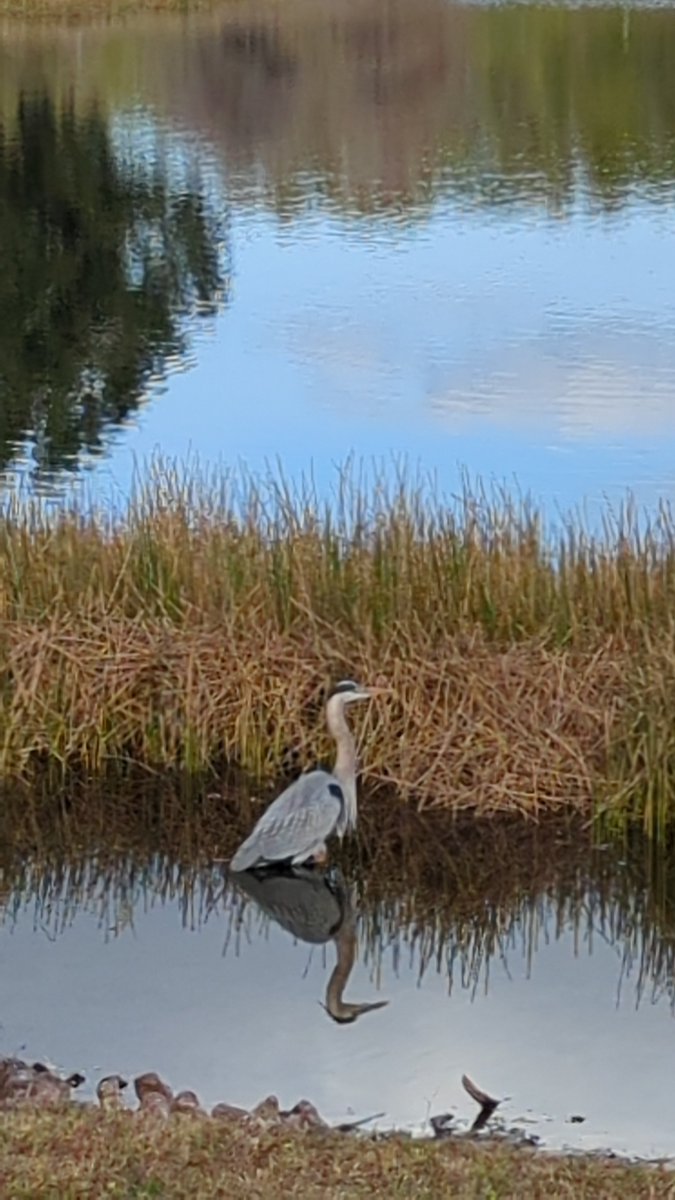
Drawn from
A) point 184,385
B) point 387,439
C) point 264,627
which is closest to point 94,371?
point 184,385

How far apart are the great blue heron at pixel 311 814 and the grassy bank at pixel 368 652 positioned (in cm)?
54

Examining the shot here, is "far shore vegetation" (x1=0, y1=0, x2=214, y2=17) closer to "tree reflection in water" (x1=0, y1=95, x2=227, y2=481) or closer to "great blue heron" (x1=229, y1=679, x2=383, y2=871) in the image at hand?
"tree reflection in water" (x1=0, y1=95, x2=227, y2=481)

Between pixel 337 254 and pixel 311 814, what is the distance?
16378 millimetres

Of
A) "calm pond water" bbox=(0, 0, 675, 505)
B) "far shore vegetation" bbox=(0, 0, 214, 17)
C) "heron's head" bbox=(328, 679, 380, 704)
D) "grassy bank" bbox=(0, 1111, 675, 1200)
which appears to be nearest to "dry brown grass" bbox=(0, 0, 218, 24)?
"far shore vegetation" bbox=(0, 0, 214, 17)

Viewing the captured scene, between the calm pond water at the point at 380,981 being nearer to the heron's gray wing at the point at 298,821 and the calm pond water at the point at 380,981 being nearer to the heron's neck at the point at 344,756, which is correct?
the heron's gray wing at the point at 298,821

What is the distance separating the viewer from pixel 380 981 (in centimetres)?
753

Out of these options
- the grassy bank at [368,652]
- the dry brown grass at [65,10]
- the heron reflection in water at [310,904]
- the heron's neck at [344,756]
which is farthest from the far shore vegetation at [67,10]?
the heron reflection in water at [310,904]

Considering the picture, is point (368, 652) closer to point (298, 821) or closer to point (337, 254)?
point (298, 821)

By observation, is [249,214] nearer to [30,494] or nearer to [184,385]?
[184,385]

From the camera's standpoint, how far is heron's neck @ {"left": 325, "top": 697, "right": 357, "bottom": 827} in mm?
8305

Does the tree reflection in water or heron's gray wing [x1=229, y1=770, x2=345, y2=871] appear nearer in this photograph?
heron's gray wing [x1=229, y1=770, x2=345, y2=871]

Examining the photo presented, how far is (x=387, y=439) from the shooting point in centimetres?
1591

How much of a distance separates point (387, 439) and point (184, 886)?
7.86 metres

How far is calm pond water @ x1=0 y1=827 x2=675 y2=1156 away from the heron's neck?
34 centimetres
